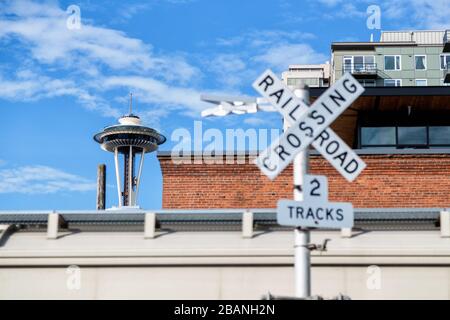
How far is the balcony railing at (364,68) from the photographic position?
276ft

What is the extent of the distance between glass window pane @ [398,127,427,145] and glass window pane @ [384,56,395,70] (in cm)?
6164

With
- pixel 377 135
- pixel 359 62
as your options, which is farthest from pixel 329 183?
pixel 359 62

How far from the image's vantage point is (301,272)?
752cm

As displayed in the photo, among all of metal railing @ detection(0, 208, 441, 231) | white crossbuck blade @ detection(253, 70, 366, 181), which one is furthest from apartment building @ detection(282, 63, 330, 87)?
white crossbuck blade @ detection(253, 70, 366, 181)

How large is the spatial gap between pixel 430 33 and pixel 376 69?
39.9 ft

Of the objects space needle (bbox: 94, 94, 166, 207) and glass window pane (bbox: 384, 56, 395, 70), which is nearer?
space needle (bbox: 94, 94, 166, 207)

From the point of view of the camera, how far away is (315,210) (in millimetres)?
7535

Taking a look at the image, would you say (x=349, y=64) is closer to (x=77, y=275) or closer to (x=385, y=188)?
(x=385, y=188)

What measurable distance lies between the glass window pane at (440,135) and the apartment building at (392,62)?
57356 mm

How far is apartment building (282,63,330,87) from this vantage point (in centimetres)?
10288

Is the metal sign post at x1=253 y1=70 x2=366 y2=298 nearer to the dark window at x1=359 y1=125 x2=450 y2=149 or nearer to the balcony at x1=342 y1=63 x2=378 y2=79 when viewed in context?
the dark window at x1=359 y1=125 x2=450 y2=149

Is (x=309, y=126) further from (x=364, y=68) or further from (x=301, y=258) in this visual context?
(x=364, y=68)

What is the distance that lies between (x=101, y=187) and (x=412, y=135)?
18283mm
